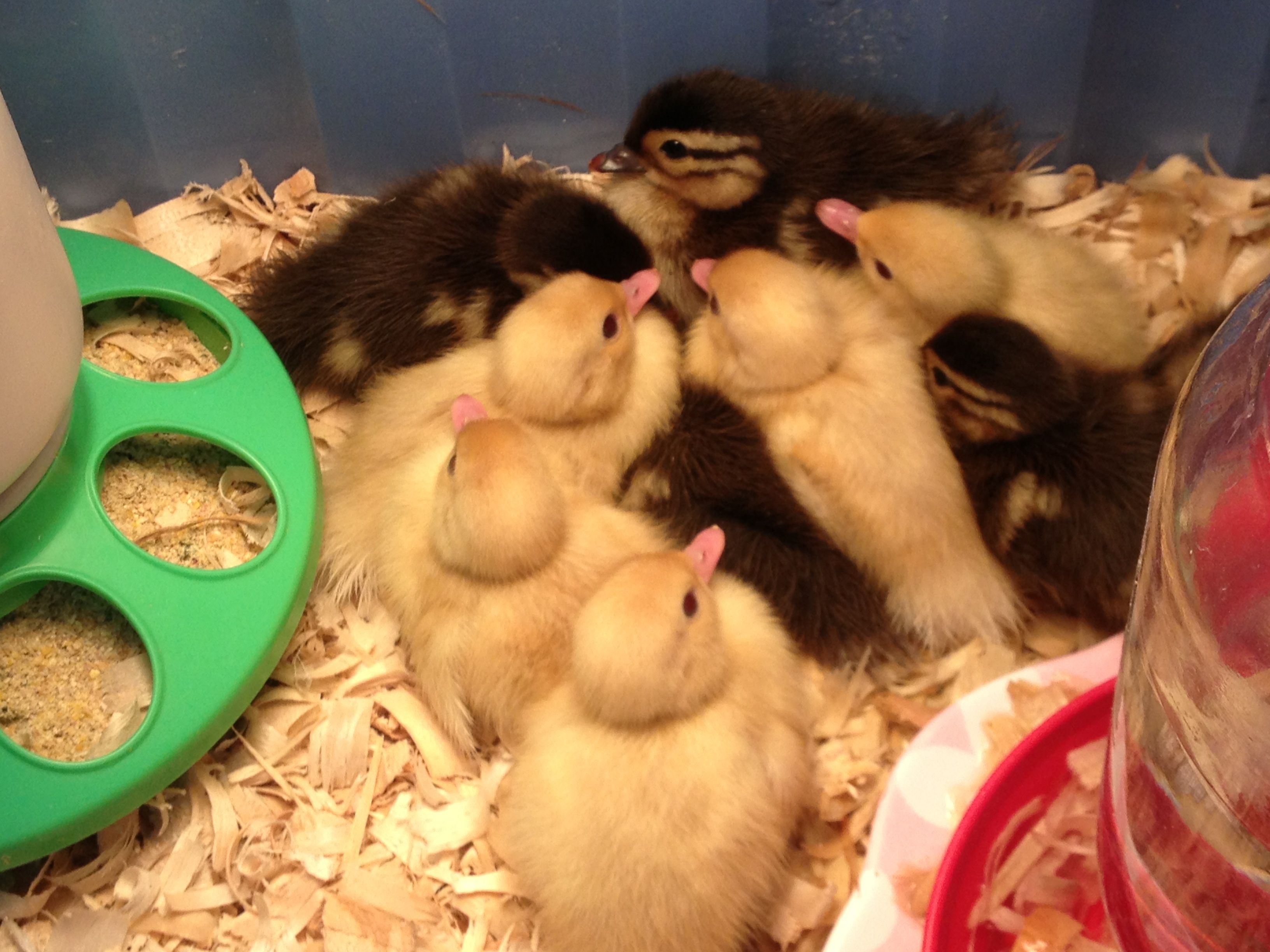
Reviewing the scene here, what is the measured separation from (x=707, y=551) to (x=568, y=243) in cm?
50

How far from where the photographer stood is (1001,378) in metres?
1.39

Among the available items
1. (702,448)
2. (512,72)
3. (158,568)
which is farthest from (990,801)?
(512,72)

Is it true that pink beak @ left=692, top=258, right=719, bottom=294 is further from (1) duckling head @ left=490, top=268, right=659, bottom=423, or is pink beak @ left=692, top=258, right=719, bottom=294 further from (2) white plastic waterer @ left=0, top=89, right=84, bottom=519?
(2) white plastic waterer @ left=0, top=89, right=84, bottom=519

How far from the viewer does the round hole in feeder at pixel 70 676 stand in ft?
4.22

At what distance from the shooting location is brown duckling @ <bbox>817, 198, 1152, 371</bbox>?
1.52 meters

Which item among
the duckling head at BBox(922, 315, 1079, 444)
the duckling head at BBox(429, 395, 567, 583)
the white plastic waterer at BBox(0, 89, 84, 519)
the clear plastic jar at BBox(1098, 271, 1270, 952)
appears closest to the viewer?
the clear plastic jar at BBox(1098, 271, 1270, 952)

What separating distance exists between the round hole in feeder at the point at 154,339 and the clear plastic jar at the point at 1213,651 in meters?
1.20

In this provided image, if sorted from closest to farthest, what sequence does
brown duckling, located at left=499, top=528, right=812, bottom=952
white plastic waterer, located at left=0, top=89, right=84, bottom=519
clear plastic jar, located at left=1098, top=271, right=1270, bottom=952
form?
clear plastic jar, located at left=1098, top=271, right=1270, bottom=952 < white plastic waterer, located at left=0, top=89, right=84, bottom=519 < brown duckling, located at left=499, top=528, right=812, bottom=952

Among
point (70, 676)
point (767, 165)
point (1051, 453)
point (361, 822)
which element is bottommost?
point (361, 822)

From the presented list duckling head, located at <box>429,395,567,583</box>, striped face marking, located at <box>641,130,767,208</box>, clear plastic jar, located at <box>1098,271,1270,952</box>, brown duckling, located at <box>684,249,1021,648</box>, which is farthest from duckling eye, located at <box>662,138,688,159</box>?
clear plastic jar, located at <box>1098,271,1270,952</box>

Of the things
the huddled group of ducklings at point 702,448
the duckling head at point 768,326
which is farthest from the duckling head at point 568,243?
the duckling head at point 768,326

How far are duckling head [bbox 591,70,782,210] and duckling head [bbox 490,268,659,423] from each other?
0.27 metres

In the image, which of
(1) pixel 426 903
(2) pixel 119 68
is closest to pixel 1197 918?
(1) pixel 426 903

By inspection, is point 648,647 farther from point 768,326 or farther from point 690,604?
point 768,326
